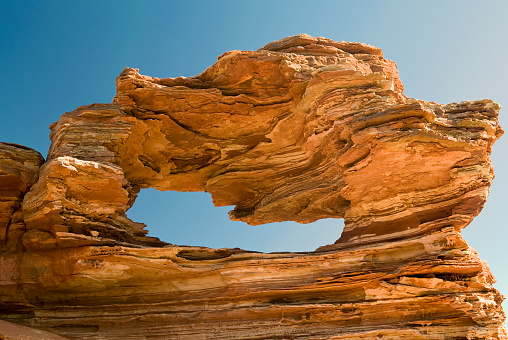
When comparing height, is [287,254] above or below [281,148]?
below

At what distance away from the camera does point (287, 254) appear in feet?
51.5

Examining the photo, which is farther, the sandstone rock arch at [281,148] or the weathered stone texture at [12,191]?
the weathered stone texture at [12,191]

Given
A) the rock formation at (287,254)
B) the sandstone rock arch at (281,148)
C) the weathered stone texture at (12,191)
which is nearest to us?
the rock formation at (287,254)

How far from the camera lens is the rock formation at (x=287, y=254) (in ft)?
45.4

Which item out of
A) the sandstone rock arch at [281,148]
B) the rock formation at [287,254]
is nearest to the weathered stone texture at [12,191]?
the rock formation at [287,254]

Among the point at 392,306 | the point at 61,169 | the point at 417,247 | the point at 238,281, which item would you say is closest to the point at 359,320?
the point at 392,306

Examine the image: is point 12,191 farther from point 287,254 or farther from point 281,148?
point 281,148

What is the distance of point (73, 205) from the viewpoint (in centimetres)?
1482

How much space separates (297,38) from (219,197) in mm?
7382

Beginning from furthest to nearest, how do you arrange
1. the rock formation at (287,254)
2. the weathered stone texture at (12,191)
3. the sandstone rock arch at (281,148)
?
the weathered stone texture at (12,191)
the sandstone rock arch at (281,148)
the rock formation at (287,254)

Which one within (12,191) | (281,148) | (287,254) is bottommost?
(287,254)

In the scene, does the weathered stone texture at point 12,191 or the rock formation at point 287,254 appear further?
the weathered stone texture at point 12,191

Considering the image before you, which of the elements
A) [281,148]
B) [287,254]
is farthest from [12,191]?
[281,148]

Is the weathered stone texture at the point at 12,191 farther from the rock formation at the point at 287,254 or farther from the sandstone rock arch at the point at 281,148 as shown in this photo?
the sandstone rock arch at the point at 281,148
